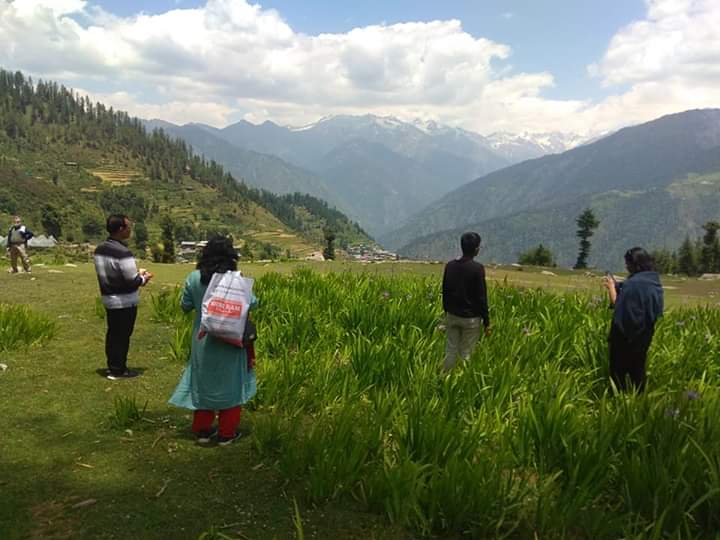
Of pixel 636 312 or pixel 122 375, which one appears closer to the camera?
pixel 636 312

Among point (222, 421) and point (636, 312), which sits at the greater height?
point (636, 312)

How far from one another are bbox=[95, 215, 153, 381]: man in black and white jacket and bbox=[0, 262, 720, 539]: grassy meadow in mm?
653

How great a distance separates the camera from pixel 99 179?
489 feet

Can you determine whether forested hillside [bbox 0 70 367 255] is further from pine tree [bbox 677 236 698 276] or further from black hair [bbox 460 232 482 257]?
black hair [bbox 460 232 482 257]

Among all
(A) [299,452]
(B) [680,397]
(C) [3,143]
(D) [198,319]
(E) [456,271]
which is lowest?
(A) [299,452]

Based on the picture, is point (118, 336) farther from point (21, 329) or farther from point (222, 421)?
point (222, 421)

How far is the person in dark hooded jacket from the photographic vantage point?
5.50 metres

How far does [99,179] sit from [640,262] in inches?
6535

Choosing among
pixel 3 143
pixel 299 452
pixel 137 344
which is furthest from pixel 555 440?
pixel 3 143

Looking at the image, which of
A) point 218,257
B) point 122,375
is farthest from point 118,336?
point 218,257

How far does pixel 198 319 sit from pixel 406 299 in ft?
16.4

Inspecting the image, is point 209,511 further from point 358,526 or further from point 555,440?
point 555,440

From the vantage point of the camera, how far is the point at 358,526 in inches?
148

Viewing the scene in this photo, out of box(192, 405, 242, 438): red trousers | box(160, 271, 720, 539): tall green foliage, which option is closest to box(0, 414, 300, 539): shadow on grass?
box(192, 405, 242, 438): red trousers
